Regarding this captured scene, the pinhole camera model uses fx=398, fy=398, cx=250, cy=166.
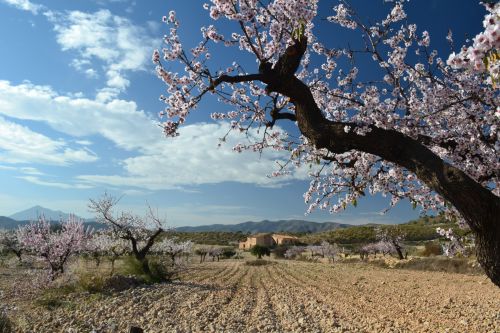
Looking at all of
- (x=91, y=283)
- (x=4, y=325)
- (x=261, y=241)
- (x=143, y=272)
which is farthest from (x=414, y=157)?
(x=261, y=241)

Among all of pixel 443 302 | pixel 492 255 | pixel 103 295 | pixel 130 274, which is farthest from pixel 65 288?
pixel 492 255

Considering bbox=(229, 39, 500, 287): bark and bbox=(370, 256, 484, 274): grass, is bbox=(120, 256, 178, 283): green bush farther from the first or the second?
bbox=(370, 256, 484, 274): grass

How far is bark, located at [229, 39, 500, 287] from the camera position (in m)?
4.26

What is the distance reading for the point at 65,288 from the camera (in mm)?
14195

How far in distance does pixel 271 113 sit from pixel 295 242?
240 ft

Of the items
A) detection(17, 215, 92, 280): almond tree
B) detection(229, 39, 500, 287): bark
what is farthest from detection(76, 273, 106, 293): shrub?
detection(229, 39, 500, 287): bark

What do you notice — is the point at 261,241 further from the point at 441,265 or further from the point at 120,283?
the point at 120,283

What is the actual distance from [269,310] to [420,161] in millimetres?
8016

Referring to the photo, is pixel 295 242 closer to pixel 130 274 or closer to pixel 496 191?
pixel 130 274

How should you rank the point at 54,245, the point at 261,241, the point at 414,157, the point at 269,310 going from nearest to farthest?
the point at 414,157 → the point at 269,310 → the point at 54,245 → the point at 261,241

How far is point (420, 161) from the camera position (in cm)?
466

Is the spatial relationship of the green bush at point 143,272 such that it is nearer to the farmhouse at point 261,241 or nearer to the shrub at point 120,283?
the shrub at point 120,283

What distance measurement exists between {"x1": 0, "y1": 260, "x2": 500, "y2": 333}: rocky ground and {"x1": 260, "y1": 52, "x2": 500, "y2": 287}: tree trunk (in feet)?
17.4

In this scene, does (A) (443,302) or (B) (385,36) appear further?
(A) (443,302)
